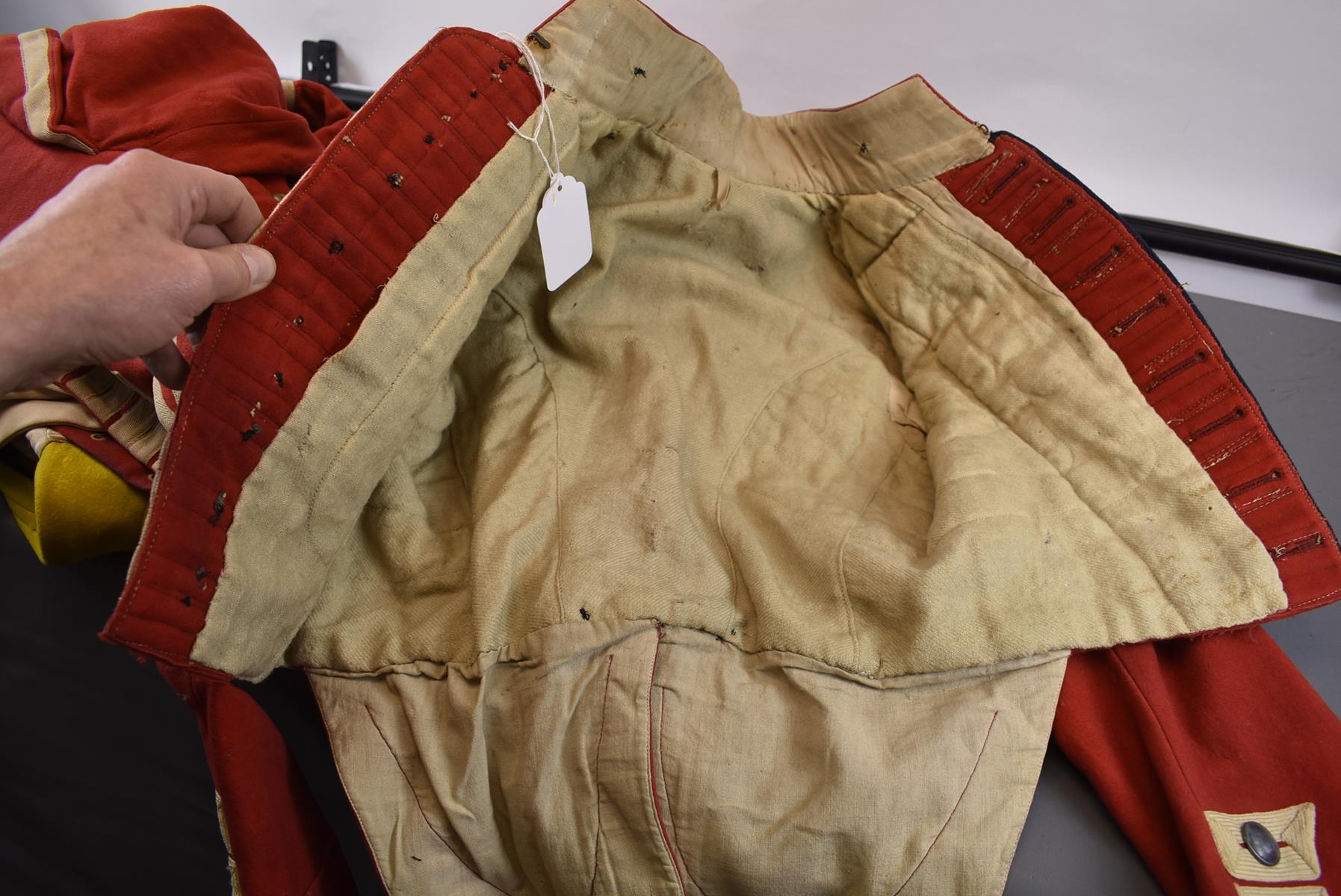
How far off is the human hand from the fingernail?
19 millimetres

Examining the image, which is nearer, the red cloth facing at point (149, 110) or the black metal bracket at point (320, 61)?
the red cloth facing at point (149, 110)

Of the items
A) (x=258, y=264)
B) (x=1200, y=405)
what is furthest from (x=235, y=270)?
(x=1200, y=405)

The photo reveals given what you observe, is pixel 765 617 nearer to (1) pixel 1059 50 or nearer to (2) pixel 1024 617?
(2) pixel 1024 617

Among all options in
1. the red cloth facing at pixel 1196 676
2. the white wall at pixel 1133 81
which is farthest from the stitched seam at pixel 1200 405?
the white wall at pixel 1133 81

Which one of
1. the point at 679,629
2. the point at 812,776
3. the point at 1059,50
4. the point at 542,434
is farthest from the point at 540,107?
the point at 1059,50

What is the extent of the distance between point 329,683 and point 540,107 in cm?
41

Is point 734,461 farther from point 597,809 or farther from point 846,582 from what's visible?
point 597,809

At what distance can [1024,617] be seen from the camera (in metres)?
0.47

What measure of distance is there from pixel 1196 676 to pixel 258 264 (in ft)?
1.96

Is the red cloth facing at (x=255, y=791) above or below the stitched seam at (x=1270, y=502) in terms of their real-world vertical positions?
below

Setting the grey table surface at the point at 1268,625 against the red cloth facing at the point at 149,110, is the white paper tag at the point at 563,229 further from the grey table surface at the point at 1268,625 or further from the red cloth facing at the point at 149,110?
the grey table surface at the point at 1268,625

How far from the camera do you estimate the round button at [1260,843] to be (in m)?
0.43

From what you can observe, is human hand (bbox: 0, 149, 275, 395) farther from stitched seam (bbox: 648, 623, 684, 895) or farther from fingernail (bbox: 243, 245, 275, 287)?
stitched seam (bbox: 648, 623, 684, 895)

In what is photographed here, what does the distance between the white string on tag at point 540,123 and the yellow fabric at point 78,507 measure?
1.15 feet
